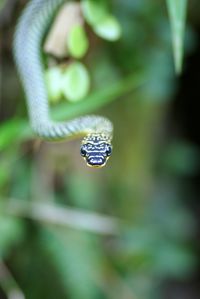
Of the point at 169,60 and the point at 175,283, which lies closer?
the point at 169,60

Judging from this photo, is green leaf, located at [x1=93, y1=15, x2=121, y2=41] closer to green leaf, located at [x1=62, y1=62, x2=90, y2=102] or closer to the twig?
green leaf, located at [x1=62, y1=62, x2=90, y2=102]

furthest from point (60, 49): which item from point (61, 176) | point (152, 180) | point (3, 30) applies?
point (152, 180)

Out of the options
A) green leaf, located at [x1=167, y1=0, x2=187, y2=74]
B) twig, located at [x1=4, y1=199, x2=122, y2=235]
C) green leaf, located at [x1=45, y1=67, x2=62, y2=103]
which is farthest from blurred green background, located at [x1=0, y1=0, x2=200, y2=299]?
green leaf, located at [x1=167, y1=0, x2=187, y2=74]

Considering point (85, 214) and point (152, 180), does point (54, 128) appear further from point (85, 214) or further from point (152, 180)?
point (152, 180)

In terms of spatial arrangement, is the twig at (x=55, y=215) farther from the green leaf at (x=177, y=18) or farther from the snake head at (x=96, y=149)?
the green leaf at (x=177, y=18)

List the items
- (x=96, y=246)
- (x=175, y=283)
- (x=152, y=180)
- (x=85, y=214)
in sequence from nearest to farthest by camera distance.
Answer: (x=85, y=214), (x=96, y=246), (x=152, y=180), (x=175, y=283)

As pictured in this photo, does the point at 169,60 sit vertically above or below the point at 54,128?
above
